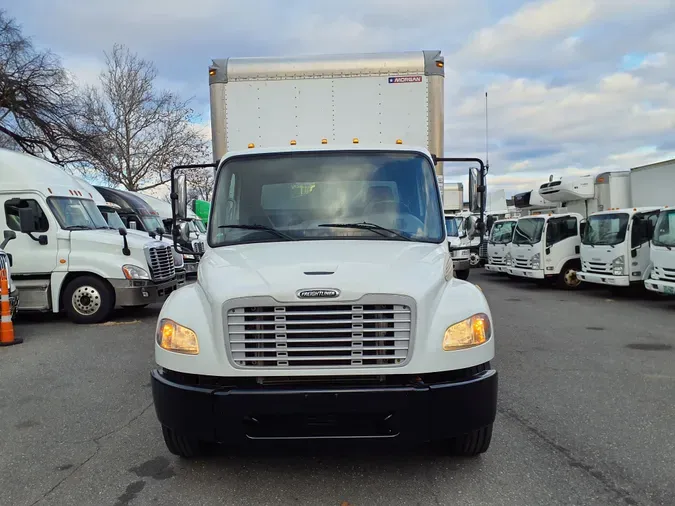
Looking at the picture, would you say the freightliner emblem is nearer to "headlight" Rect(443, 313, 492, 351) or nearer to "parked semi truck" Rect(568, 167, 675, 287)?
"headlight" Rect(443, 313, 492, 351)

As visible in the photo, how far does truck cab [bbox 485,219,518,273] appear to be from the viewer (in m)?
17.2

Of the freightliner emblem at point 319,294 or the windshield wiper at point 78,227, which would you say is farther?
the windshield wiper at point 78,227

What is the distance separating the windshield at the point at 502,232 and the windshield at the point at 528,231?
1.22 metres

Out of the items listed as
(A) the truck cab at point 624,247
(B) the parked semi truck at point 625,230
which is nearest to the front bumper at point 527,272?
(B) the parked semi truck at point 625,230

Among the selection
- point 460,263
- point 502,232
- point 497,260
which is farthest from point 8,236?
point 502,232

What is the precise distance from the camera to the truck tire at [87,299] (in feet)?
32.9

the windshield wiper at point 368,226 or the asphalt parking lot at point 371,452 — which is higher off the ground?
the windshield wiper at point 368,226

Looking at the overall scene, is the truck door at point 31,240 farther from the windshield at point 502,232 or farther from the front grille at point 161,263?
the windshield at point 502,232

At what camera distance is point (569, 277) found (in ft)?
48.9

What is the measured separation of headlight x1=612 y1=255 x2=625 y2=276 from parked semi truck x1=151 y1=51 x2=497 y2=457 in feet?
31.6

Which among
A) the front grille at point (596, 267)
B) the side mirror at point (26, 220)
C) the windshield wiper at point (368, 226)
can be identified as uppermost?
the side mirror at point (26, 220)

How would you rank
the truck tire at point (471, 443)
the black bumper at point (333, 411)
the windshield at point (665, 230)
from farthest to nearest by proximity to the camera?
the windshield at point (665, 230) < the truck tire at point (471, 443) < the black bumper at point (333, 411)

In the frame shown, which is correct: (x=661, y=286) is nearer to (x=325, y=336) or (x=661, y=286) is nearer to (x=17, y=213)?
(x=325, y=336)

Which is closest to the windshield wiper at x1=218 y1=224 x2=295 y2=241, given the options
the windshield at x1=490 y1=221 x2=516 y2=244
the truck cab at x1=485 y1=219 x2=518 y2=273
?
the truck cab at x1=485 y1=219 x2=518 y2=273
